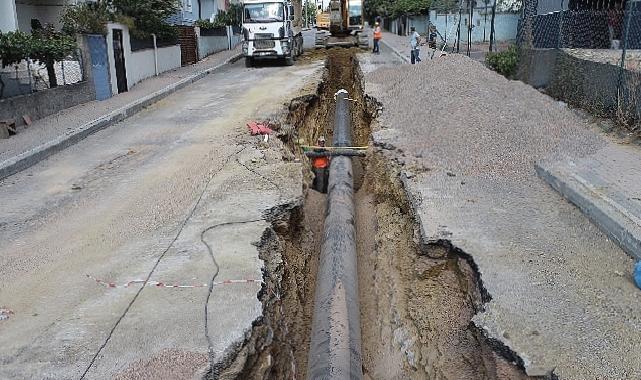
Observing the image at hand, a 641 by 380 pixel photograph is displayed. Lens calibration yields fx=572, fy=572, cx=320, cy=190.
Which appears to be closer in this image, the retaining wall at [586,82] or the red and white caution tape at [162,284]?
the red and white caution tape at [162,284]

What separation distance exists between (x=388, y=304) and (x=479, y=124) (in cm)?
409

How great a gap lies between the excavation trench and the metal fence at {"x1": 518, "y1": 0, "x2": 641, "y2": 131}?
451 centimetres

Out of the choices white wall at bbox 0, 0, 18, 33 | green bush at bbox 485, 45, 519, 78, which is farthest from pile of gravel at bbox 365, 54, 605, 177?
white wall at bbox 0, 0, 18, 33

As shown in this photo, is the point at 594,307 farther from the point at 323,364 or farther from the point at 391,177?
the point at 391,177

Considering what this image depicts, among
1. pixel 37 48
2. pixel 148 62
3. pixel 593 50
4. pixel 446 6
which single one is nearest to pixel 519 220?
pixel 593 50

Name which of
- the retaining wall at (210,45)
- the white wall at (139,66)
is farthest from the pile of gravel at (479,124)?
the retaining wall at (210,45)

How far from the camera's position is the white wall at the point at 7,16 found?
55.0 feet

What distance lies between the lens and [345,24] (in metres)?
30.2

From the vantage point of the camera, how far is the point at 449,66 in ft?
45.4

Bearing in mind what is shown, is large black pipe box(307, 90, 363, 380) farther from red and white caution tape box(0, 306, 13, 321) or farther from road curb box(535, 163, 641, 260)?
road curb box(535, 163, 641, 260)

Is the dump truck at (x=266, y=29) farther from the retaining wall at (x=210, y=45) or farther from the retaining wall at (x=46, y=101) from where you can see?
the retaining wall at (x=46, y=101)

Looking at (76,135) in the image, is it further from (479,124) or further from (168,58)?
(168,58)

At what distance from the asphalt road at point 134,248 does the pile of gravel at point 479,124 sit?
2485 millimetres

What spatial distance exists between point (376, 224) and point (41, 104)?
8337 millimetres
